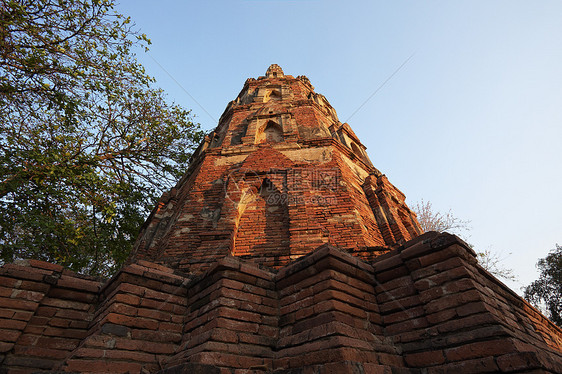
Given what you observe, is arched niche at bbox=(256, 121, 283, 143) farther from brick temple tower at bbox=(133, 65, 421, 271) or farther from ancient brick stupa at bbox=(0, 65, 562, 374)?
ancient brick stupa at bbox=(0, 65, 562, 374)

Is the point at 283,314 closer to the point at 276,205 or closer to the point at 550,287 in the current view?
the point at 276,205

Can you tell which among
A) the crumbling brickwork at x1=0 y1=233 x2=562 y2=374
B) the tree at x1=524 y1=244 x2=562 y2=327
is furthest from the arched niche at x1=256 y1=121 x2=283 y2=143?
the tree at x1=524 y1=244 x2=562 y2=327

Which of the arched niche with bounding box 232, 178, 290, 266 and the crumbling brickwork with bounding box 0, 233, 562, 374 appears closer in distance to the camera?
the crumbling brickwork with bounding box 0, 233, 562, 374

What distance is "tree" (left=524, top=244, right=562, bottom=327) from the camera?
14.0m

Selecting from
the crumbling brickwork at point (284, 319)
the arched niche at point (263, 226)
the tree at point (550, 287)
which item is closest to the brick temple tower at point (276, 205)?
the arched niche at point (263, 226)

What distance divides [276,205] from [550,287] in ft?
54.6

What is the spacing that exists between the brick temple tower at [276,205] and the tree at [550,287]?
11250 mm

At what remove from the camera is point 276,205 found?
638cm

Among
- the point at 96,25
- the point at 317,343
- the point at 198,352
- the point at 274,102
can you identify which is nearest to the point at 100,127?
the point at 96,25

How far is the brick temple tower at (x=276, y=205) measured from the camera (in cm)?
532

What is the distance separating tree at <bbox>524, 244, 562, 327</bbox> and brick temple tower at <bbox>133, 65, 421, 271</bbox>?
443 inches

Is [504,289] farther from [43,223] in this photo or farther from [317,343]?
[43,223]

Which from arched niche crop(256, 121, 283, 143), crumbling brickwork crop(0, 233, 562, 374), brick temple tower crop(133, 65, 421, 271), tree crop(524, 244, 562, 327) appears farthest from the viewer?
tree crop(524, 244, 562, 327)

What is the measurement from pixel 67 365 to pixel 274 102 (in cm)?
920
